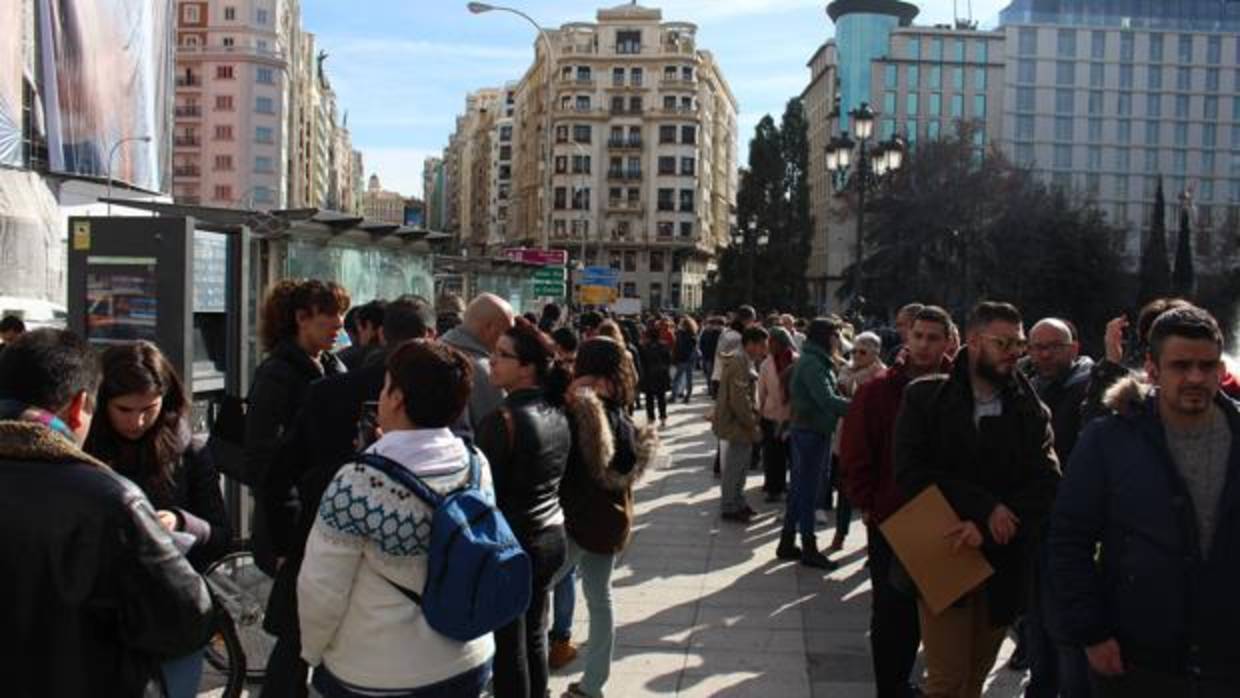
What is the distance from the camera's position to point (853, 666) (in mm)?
6238

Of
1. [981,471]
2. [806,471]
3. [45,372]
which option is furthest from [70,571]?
[806,471]

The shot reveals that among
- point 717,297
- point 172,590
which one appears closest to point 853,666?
point 172,590

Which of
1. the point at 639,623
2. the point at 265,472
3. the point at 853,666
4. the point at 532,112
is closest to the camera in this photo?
the point at 265,472

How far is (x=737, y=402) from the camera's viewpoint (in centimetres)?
1030

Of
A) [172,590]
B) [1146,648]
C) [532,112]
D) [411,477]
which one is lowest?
[1146,648]

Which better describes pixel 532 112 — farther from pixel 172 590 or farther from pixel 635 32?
pixel 172 590

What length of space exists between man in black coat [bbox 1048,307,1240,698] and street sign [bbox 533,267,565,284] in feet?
84.0

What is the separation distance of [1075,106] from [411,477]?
117 meters

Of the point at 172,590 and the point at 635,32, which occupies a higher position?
the point at 635,32

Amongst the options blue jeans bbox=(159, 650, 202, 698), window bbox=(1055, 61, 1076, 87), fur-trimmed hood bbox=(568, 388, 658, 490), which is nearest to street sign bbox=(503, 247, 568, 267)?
fur-trimmed hood bbox=(568, 388, 658, 490)

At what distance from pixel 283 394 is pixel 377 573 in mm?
1780

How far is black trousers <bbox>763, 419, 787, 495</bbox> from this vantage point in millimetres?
11617

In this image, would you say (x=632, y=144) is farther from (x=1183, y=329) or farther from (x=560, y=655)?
(x=1183, y=329)

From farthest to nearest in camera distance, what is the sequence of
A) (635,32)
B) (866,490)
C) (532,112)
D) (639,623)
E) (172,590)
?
(532,112), (635,32), (639,623), (866,490), (172,590)
